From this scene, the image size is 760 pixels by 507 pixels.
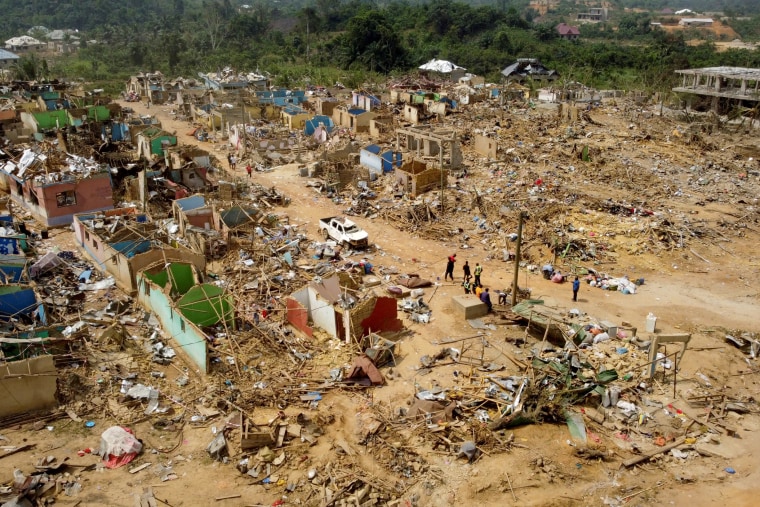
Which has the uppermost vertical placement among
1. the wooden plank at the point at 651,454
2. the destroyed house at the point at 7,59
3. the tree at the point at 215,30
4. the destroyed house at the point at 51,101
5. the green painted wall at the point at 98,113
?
the tree at the point at 215,30

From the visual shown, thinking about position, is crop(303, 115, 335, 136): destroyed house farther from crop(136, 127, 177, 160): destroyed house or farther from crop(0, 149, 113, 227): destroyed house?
crop(0, 149, 113, 227): destroyed house

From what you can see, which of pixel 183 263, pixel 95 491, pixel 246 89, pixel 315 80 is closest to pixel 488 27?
pixel 315 80

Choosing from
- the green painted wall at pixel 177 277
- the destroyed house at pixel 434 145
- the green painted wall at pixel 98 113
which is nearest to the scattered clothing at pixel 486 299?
the green painted wall at pixel 177 277

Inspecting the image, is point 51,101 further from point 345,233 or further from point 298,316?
point 298,316

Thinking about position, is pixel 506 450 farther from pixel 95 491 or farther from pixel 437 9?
pixel 437 9

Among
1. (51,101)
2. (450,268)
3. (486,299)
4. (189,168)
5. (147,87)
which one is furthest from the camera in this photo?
(147,87)

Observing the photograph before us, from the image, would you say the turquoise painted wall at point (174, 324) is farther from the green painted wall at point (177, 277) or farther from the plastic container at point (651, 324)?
the plastic container at point (651, 324)

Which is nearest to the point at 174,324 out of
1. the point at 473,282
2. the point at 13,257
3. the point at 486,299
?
the point at 13,257
